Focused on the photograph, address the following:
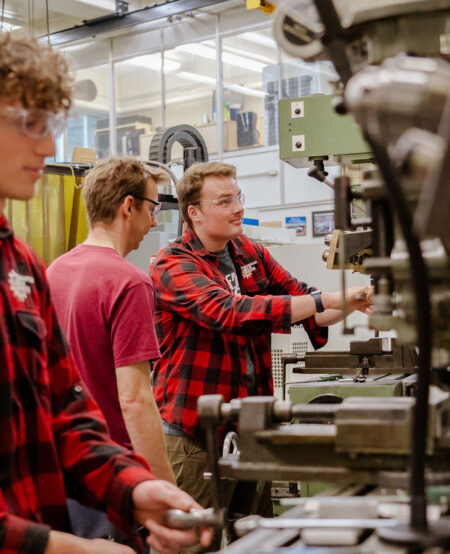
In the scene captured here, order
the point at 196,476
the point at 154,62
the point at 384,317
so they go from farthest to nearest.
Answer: the point at 154,62, the point at 196,476, the point at 384,317

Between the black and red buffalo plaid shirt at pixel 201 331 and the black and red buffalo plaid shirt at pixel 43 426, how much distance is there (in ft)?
3.66

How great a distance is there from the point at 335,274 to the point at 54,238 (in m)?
1.42

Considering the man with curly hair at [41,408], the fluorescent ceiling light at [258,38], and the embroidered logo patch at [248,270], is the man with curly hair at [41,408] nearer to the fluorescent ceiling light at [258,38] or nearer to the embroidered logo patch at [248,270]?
the embroidered logo patch at [248,270]

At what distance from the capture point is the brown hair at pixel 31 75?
111cm

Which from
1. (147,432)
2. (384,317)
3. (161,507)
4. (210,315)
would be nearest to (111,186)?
(210,315)

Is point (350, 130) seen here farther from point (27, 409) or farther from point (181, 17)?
point (181, 17)

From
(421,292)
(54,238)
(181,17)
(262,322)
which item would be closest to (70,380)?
(421,292)

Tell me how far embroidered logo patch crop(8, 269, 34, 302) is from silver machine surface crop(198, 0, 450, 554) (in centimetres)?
34

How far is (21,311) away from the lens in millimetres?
1158

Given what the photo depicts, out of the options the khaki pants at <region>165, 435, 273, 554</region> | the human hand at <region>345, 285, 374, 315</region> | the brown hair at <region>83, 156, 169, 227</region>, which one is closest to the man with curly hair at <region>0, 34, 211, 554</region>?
the brown hair at <region>83, 156, 169, 227</region>

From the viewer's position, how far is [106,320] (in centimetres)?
189

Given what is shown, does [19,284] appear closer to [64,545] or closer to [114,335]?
[64,545]

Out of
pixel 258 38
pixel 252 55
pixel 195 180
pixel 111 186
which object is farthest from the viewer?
pixel 252 55

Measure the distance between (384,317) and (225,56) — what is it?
7.67 metres
